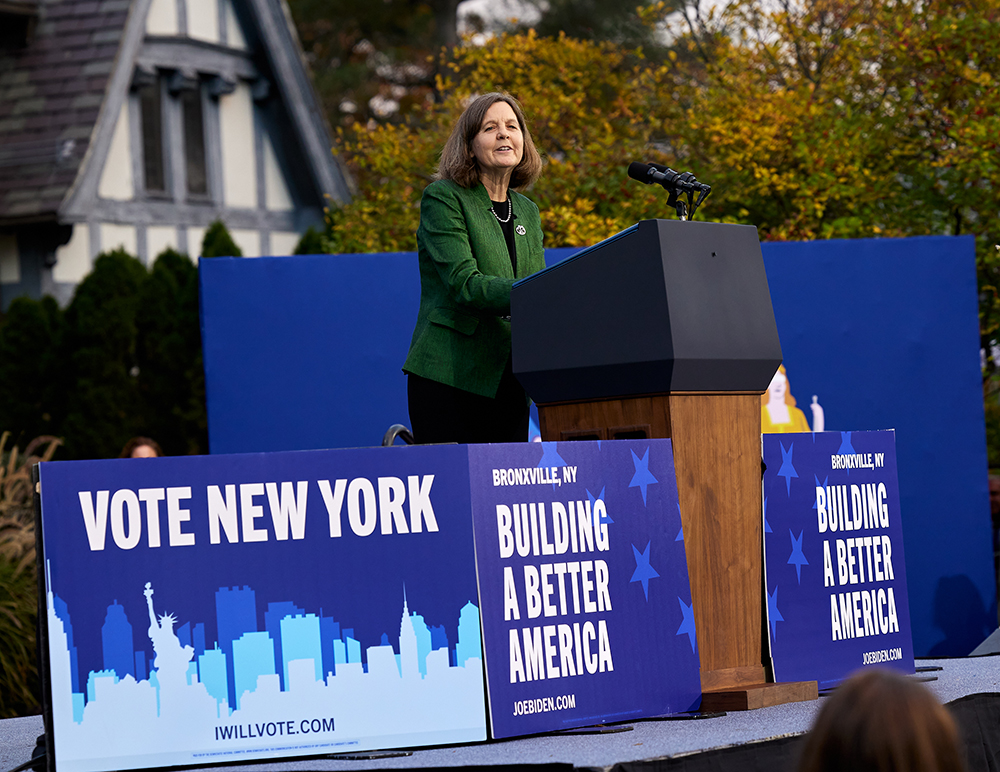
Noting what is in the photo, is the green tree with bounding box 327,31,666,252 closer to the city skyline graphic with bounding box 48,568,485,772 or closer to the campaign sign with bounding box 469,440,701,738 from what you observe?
the campaign sign with bounding box 469,440,701,738

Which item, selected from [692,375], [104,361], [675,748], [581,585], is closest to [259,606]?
[581,585]

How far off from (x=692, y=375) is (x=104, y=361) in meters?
7.45

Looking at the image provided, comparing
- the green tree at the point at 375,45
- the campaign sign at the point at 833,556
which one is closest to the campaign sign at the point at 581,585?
the campaign sign at the point at 833,556

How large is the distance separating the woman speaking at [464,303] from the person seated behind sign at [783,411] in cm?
257

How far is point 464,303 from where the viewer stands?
300cm

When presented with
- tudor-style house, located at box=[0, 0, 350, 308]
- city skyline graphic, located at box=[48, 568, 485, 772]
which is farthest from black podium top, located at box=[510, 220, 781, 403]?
tudor-style house, located at box=[0, 0, 350, 308]

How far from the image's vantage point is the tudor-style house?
37.6ft

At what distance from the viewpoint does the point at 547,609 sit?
260 cm

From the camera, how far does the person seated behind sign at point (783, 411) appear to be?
216 inches

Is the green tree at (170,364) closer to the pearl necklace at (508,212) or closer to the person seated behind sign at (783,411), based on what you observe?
the person seated behind sign at (783,411)

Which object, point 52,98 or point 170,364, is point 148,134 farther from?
point 170,364

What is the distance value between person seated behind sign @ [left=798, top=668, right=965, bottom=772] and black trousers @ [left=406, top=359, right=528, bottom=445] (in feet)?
5.89

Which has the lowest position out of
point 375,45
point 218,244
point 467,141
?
point 467,141

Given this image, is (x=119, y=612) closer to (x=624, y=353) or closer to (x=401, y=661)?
(x=401, y=661)
